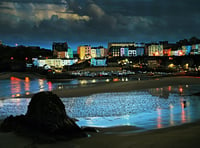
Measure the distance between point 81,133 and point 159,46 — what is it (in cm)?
18618

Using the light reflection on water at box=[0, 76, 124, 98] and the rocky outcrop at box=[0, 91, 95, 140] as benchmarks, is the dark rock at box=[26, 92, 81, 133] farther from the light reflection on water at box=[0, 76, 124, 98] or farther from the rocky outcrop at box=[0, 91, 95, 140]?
the light reflection on water at box=[0, 76, 124, 98]

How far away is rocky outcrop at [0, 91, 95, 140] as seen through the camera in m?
9.87

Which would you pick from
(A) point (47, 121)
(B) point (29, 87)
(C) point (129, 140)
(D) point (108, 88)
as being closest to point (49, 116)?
(A) point (47, 121)

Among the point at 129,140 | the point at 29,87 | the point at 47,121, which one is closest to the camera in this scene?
the point at 129,140

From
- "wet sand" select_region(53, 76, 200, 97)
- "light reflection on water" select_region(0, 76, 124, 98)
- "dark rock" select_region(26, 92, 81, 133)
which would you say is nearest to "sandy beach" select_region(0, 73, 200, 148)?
"dark rock" select_region(26, 92, 81, 133)

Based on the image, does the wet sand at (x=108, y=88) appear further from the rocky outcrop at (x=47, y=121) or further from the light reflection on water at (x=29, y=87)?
the rocky outcrop at (x=47, y=121)

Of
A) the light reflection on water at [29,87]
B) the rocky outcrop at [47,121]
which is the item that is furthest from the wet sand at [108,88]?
the rocky outcrop at [47,121]

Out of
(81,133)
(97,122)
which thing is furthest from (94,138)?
(97,122)

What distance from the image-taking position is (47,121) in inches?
394

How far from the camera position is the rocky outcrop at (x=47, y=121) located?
9.87 metres

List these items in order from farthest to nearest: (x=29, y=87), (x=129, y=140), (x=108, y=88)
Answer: (x=29, y=87) → (x=108, y=88) → (x=129, y=140)

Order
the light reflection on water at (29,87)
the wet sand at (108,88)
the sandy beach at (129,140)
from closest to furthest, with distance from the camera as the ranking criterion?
1. the sandy beach at (129,140)
2. the wet sand at (108,88)
3. the light reflection on water at (29,87)

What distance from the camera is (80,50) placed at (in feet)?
637

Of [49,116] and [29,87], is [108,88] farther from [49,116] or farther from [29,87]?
[49,116]
